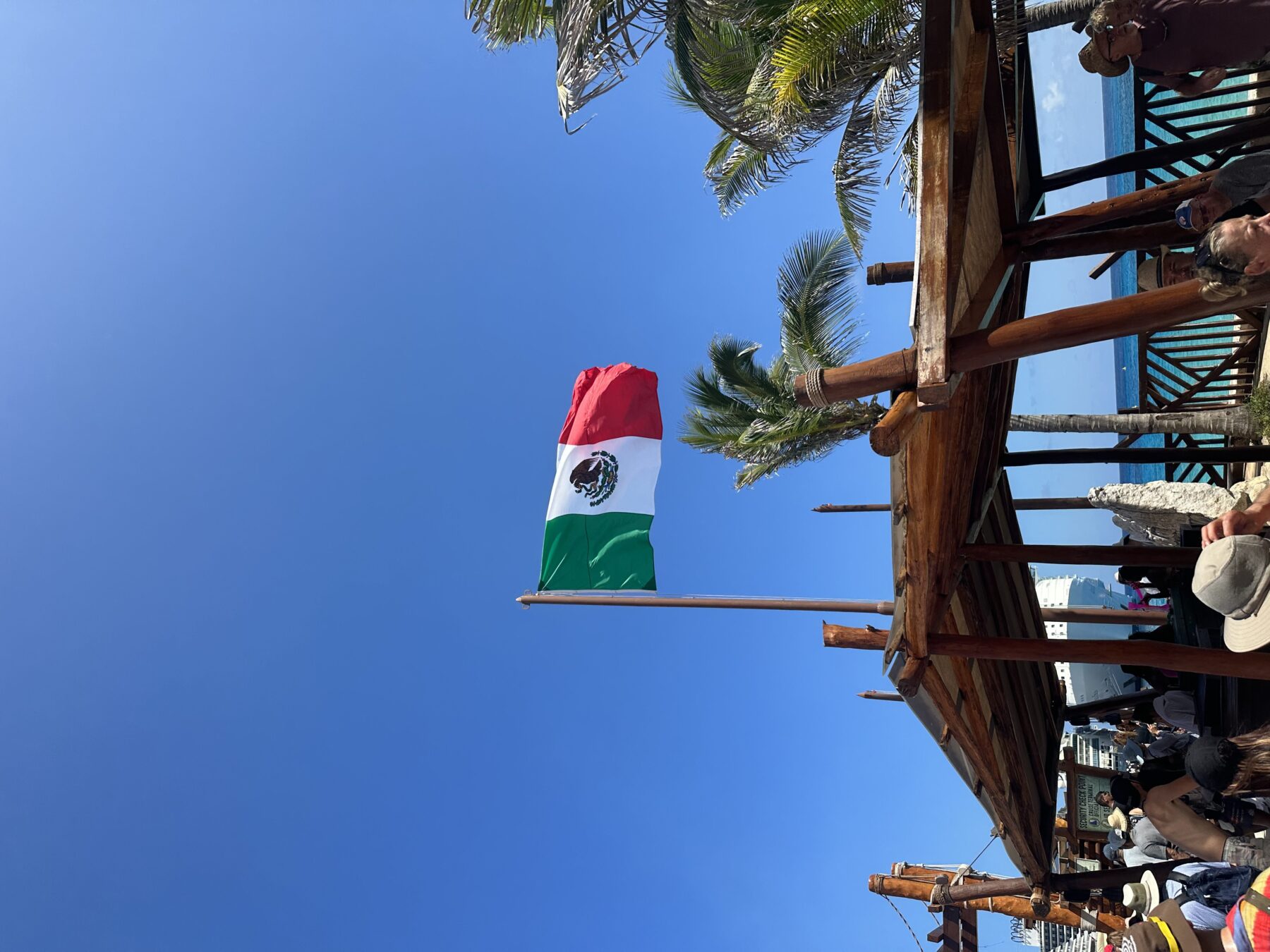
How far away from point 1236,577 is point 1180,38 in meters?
3.25

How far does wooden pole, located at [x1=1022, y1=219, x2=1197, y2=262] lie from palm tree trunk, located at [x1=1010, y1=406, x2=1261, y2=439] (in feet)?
5.02

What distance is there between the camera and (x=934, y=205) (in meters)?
3.15

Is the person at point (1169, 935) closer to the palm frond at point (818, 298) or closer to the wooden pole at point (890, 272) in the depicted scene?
the wooden pole at point (890, 272)

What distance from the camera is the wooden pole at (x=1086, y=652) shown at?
11.8 feet

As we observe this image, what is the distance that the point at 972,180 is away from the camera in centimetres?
413

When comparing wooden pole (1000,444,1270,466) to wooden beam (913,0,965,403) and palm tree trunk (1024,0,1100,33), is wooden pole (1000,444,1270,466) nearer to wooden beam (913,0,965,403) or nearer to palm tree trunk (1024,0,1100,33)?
palm tree trunk (1024,0,1100,33)

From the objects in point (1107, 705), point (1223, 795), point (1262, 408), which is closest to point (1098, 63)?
point (1262, 408)

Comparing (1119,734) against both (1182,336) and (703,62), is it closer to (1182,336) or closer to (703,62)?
(1182,336)

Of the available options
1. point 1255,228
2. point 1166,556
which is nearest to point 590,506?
point 1166,556

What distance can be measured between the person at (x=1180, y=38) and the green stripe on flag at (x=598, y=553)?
5.52 m

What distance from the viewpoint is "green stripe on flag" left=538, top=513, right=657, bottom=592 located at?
Answer: 8.02 meters

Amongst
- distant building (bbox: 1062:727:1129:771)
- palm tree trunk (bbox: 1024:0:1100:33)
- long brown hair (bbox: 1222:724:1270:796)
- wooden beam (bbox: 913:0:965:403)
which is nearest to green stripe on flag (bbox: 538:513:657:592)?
long brown hair (bbox: 1222:724:1270:796)

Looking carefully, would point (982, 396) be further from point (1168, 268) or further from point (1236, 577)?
point (1168, 268)

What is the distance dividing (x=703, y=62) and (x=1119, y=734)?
14581mm
